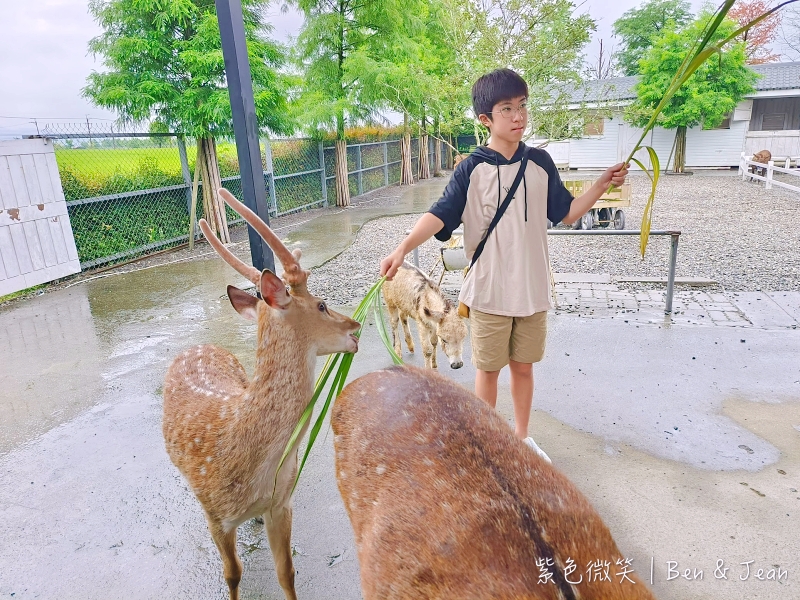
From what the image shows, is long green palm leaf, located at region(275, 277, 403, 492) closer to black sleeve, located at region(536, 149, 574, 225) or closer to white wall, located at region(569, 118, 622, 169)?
black sleeve, located at region(536, 149, 574, 225)

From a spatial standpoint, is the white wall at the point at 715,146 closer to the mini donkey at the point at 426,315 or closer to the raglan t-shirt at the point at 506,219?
the mini donkey at the point at 426,315

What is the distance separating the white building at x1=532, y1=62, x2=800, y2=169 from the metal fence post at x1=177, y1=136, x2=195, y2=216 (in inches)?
646

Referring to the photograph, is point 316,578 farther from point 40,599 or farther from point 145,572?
point 40,599

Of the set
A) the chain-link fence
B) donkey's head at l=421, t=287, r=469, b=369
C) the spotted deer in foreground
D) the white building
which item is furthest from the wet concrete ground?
the white building

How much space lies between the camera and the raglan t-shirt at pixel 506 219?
2781mm

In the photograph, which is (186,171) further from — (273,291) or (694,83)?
(694,83)

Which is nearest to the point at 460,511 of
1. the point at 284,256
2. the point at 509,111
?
the point at 284,256

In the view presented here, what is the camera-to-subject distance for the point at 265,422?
2.12 metres

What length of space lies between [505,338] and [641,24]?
134 ft

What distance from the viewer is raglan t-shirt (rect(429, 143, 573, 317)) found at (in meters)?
2.78

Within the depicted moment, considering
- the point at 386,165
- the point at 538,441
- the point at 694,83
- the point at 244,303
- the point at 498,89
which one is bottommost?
the point at 538,441

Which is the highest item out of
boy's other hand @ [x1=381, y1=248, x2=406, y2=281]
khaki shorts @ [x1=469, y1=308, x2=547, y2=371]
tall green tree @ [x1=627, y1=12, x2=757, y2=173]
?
tall green tree @ [x1=627, y1=12, x2=757, y2=173]

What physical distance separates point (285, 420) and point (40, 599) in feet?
4.98

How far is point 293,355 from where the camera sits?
217 cm
